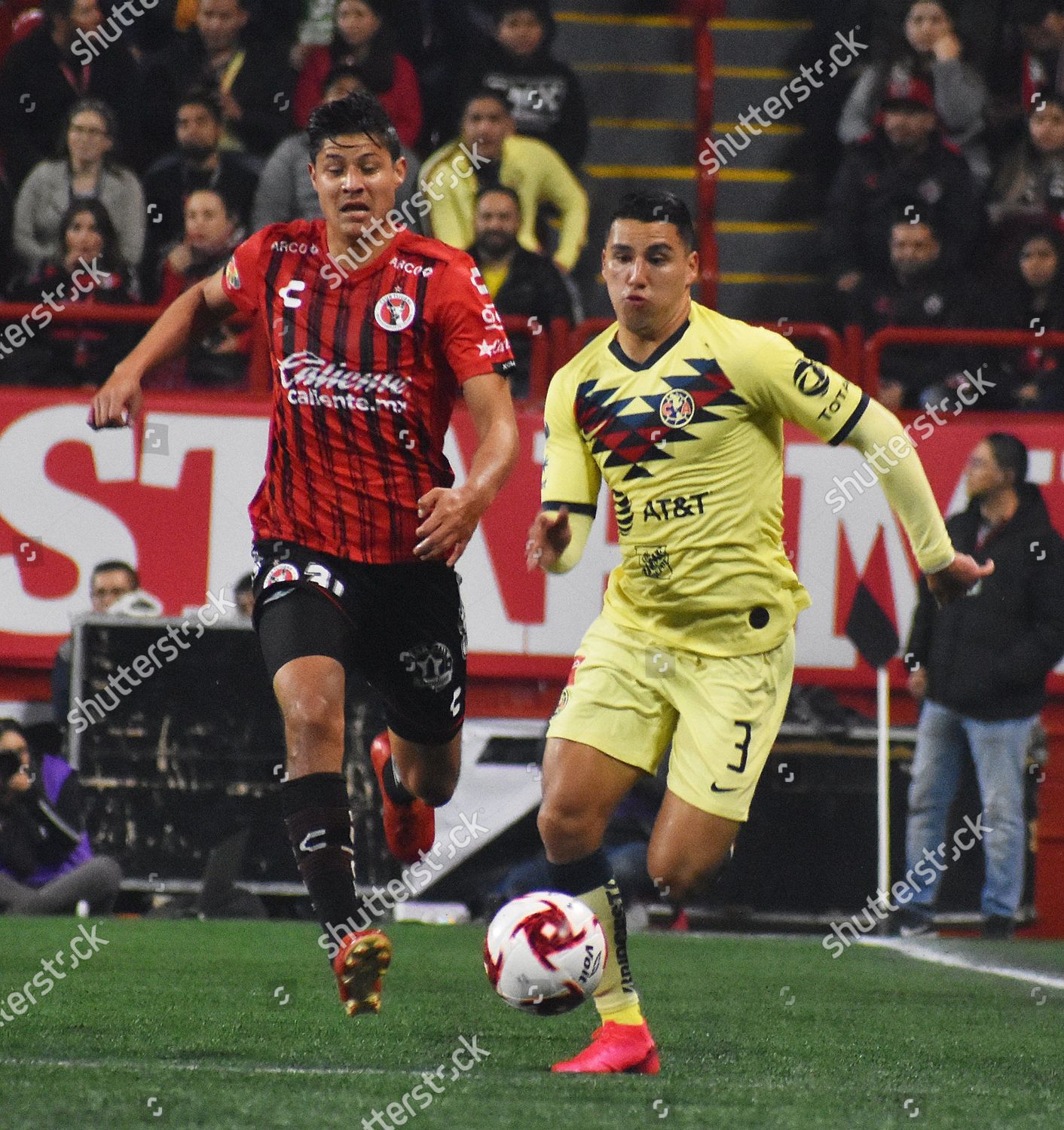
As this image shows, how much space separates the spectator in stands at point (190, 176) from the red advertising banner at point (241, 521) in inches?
50.7

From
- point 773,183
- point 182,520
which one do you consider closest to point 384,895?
point 182,520

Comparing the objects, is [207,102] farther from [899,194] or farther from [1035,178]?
[1035,178]

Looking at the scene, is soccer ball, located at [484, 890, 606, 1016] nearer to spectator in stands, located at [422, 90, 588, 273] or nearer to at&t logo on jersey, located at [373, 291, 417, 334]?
at&t logo on jersey, located at [373, 291, 417, 334]

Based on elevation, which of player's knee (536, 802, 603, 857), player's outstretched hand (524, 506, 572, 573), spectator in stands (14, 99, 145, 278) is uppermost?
spectator in stands (14, 99, 145, 278)

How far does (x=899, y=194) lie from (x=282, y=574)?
24.1 feet

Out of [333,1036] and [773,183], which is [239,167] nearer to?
[773,183]

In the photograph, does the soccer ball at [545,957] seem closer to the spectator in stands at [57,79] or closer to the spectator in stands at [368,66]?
the spectator in stands at [368,66]

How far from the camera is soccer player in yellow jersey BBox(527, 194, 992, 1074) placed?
5.45 metres

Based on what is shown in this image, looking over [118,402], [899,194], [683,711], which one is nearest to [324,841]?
Answer: [683,711]

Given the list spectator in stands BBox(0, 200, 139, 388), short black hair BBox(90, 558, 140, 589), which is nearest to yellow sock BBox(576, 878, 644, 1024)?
short black hair BBox(90, 558, 140, 589)

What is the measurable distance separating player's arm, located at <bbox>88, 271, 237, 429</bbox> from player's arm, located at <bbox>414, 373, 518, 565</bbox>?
82cm

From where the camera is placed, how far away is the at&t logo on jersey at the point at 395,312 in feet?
17.6

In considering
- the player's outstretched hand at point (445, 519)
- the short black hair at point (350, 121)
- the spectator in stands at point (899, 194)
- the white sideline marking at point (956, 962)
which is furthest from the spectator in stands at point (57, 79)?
the player's outstretched hand at point (445, 519)

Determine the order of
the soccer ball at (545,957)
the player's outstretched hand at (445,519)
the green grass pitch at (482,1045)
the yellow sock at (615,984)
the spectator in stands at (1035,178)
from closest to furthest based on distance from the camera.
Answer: the green grass pitch at (482,1045) → the soccer ball at (545,957) → the player's outstretched hand at (445,519) → the yellow sock at (615,984) → the spectator in stands at (1035,178)
